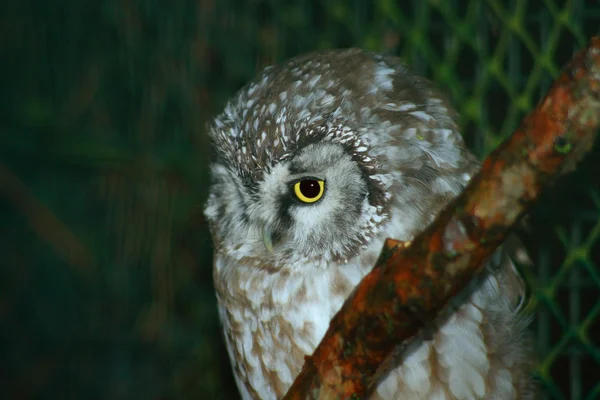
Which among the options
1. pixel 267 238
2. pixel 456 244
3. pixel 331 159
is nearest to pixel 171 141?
pixel 267 238

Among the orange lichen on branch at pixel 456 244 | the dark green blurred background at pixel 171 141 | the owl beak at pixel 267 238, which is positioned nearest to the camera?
the orange lichen on branch at pixel 456 244

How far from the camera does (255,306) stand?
1.49 m

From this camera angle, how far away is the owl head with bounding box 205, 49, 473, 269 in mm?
1298

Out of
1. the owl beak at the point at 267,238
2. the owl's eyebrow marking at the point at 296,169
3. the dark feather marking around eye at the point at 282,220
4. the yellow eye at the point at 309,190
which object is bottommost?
the owl beak at the point at 267,238

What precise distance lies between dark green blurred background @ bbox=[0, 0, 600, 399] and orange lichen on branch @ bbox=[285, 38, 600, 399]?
1223mm

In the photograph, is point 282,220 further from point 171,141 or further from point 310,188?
point 171,141

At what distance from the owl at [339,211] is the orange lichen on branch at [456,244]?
351 millimetres

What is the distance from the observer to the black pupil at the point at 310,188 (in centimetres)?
130

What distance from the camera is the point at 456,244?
32.5 inches

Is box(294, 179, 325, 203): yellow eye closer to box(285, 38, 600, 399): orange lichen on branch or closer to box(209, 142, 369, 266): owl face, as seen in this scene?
box(209, 142, 369, 266): owl face

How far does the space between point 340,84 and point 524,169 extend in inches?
27.9

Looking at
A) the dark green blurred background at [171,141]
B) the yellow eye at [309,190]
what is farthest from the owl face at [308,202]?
the dark green blurred background at [171,141]

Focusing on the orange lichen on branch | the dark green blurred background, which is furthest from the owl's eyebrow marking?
the dark green blurred background

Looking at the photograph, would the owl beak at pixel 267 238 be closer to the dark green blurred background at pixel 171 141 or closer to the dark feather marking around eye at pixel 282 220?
the dark feather marking around eye at pixel 282 220
